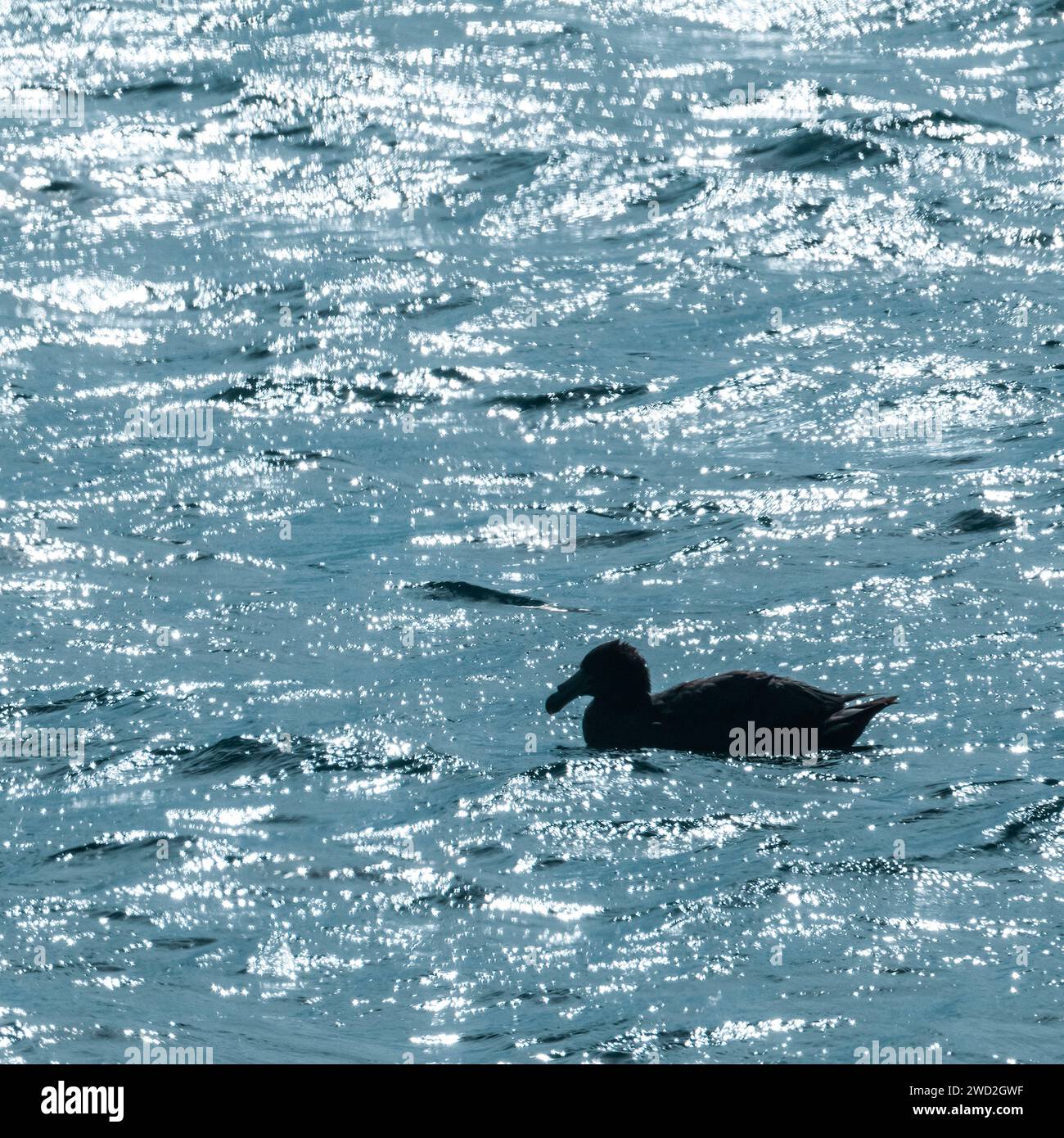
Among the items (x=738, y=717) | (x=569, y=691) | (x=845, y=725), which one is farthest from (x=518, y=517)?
(x=845, y=725)

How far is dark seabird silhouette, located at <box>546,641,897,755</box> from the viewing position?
1258cm

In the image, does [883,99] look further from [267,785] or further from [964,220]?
[267,785]

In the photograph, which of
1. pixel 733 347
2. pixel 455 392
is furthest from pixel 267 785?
pixel 733 347

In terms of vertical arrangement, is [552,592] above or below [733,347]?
below

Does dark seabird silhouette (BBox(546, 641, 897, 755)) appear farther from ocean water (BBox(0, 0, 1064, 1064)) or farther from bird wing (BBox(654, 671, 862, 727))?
ocean water (BBox(0, 0, 1064, 1064))

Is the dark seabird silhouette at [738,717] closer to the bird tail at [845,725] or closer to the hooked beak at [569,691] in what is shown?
the bird tail at [845,725]

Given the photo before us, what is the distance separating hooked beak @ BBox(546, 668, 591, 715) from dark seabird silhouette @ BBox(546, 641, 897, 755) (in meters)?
0.26

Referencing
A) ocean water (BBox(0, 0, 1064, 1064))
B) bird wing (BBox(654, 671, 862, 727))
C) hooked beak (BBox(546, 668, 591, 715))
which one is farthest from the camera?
hooked beak (BBox(546, 668, 591, 715))

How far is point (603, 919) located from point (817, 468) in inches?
333

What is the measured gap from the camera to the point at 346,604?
623 inches

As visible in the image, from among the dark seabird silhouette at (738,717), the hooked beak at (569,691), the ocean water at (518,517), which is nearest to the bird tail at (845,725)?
the dark seabird silhouette at (738,717)

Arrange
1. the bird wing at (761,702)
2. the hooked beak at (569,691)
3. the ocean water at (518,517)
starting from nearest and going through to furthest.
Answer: the ocean water at (518,517) → the bird wing at (761,702) → the hooked beak at (569,691)

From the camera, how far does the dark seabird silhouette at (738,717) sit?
12.6 meters

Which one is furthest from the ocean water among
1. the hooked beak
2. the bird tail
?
the hooked beak
